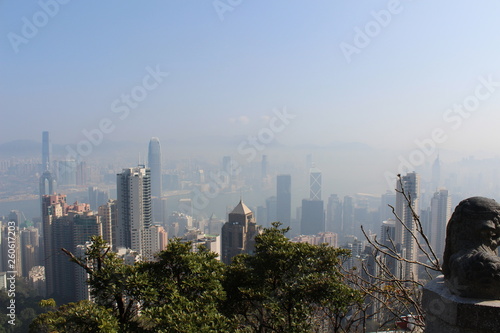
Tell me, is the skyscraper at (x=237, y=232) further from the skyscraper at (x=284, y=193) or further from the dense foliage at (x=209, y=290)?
the dense foliage at (x=209, y=290)

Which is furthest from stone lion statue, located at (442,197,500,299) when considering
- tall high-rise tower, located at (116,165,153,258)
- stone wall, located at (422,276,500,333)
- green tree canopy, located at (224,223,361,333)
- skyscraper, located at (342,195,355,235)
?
skyscraper, located at (342,195,355,235)

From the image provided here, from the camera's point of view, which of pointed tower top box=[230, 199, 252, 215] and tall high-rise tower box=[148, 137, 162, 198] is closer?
pointed tower top box=[230, 199, 252, 215]

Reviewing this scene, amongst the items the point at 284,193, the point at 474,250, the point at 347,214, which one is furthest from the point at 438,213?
the point at 284,193

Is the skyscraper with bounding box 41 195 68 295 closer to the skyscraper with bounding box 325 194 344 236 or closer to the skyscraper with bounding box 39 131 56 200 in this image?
the skyscraper with bounding box 39 131 56 200

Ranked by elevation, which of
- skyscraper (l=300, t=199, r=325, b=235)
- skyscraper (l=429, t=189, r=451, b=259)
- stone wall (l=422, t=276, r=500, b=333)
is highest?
stone wall (l=422, t=276, r=500, b=333)

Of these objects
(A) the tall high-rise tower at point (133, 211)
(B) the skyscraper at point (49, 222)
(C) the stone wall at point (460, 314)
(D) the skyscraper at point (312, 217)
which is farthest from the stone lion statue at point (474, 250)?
(D) the skyscraper at point (312, 217)

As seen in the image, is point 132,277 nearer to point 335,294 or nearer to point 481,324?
point 335,294

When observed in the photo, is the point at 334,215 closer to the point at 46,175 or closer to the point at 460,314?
the point at 46,175
